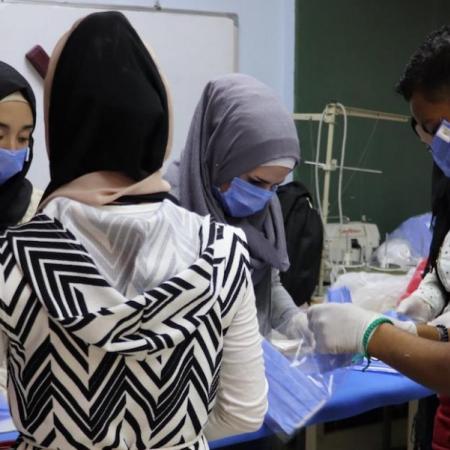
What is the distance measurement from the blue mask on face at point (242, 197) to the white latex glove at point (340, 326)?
46cm

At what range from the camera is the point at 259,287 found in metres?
2.10

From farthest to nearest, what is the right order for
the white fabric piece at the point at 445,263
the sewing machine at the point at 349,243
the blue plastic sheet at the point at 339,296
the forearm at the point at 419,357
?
the sewing machine at the point at 349,243
the white fabric piece at the point at 445,263
the blue plastic sheet at the point at 339,296
the forearm at the point at 419,357

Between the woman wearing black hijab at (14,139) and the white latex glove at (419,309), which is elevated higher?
the woman wearing black hijab at (14,139)

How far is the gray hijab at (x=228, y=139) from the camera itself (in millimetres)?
1875

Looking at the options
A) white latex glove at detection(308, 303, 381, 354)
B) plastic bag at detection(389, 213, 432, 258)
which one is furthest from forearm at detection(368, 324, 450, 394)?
plastic bag at detection(389, 213, 432, 258)

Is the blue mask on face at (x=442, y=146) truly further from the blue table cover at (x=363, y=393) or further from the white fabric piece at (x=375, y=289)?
the white fabric piece at (x=375, y=289)

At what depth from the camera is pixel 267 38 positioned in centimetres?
350

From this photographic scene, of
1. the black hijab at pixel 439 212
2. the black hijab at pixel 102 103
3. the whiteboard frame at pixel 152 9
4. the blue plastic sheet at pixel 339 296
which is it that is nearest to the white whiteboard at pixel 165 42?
→ the whiteboard frame at pixel 152 9

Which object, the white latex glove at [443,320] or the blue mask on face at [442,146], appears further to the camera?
the white latex glove at [443,320]

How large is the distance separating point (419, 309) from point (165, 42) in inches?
77.3

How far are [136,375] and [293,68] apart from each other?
294 cm

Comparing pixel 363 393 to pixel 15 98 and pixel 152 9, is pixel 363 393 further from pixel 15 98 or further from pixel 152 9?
pixel 152 9

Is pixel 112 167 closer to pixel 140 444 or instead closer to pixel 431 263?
pixel 140 444

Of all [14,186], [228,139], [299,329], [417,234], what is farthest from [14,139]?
[417,234]
